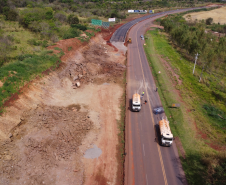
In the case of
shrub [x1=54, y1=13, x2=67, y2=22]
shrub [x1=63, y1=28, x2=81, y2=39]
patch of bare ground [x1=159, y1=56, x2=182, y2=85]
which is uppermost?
shrub [x1=54, y1=13, x2=67, y2=22]

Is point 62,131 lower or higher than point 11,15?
lower

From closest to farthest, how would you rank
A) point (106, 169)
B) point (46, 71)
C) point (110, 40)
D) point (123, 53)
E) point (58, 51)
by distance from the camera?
point (106, 169), point (46, 71), point (58, 51), point (123, 53), point (110, 40)

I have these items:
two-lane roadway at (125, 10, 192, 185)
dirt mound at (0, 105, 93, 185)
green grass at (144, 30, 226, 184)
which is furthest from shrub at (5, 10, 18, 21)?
two-lane roadway at (125, 10, 192, 185)

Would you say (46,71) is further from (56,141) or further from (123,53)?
(123,53)

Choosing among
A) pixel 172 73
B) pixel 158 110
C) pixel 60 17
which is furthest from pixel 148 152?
pixel 60 17

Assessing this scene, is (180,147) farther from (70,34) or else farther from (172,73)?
(70,34)

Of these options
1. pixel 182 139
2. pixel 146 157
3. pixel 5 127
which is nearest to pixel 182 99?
pixel 182 139

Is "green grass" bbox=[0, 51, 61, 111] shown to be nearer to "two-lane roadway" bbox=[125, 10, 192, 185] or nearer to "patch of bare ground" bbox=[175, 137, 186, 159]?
"two-lane roadway" bbox=[125, 10, 192, 185]
